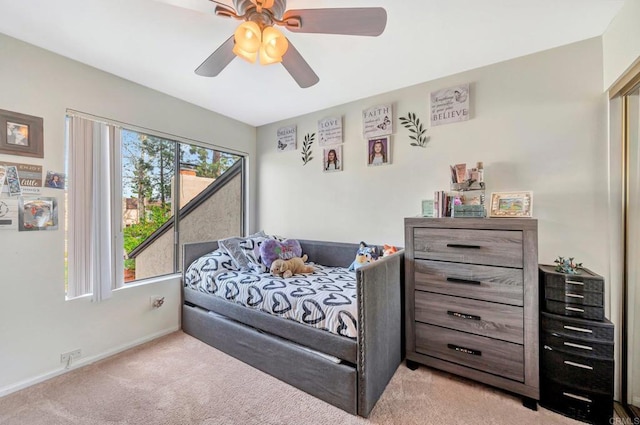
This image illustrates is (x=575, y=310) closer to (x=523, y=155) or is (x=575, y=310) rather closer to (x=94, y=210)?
(x=523, y=155)

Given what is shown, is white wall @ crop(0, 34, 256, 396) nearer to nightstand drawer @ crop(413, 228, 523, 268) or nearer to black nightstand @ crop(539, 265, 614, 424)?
nightstand drawer @ crop(413, 228, 523, 268)

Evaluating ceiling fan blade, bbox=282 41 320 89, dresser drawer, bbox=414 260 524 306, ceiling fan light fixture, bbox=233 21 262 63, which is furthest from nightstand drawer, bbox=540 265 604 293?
ceiling fan light fixture, bbox=233 21 262 63

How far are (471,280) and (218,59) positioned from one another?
2.18 m

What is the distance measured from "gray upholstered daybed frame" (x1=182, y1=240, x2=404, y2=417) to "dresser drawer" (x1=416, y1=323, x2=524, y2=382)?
0.21 metres

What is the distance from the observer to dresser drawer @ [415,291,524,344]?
5.45ft

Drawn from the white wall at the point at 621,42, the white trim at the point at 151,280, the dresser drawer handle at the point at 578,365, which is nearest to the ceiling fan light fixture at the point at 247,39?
the white wall at the point at 621,42

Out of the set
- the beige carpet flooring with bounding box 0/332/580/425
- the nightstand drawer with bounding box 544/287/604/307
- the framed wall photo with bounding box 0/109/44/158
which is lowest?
the beige carpet flooring with bounding box 0/332/580/425

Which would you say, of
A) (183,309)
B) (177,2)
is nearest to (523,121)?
(177,2)

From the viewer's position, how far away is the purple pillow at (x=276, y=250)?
8.66ft

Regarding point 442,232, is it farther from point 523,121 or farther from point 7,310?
point 7,310

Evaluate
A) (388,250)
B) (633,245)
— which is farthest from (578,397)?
(388,250)

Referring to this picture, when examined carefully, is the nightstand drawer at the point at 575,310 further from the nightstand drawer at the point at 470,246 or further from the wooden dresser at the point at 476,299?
the nightstand drawer at the point at 470,246

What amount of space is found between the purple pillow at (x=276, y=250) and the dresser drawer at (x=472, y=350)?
141cm

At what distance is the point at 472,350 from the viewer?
177 cm
